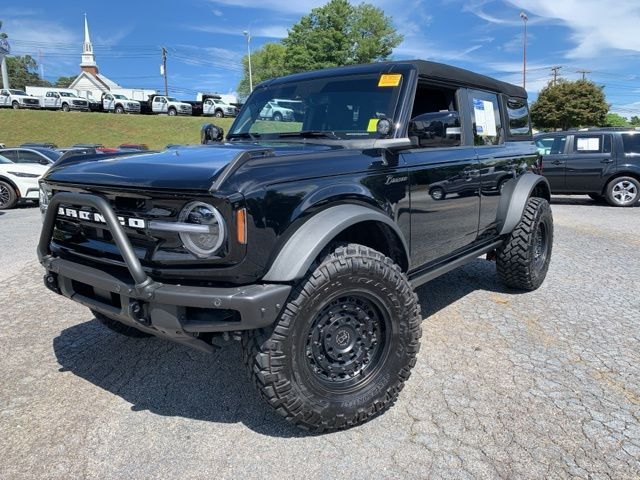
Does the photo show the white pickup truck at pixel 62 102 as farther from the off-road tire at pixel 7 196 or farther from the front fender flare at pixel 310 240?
the front fender flare at pixel 310 240

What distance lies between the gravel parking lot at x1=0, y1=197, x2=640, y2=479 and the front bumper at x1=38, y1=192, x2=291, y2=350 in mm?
599

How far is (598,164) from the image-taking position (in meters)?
11.2

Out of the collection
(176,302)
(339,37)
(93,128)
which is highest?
(339,37)

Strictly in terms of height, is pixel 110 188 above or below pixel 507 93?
below

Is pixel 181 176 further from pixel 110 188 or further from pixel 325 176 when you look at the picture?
pixel 325 176

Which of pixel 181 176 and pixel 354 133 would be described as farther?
pixel 354 133

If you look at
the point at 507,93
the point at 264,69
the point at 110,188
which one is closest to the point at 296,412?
the point at 110,188

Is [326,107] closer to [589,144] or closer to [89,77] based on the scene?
[589,144]

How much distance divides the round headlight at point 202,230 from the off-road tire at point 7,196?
11943mm

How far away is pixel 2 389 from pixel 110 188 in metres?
1.59

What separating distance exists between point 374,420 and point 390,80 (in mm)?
2182

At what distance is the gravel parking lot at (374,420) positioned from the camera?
2312 millimetres

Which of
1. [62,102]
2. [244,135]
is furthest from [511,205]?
[62,102]

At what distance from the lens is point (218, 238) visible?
2.18 m
